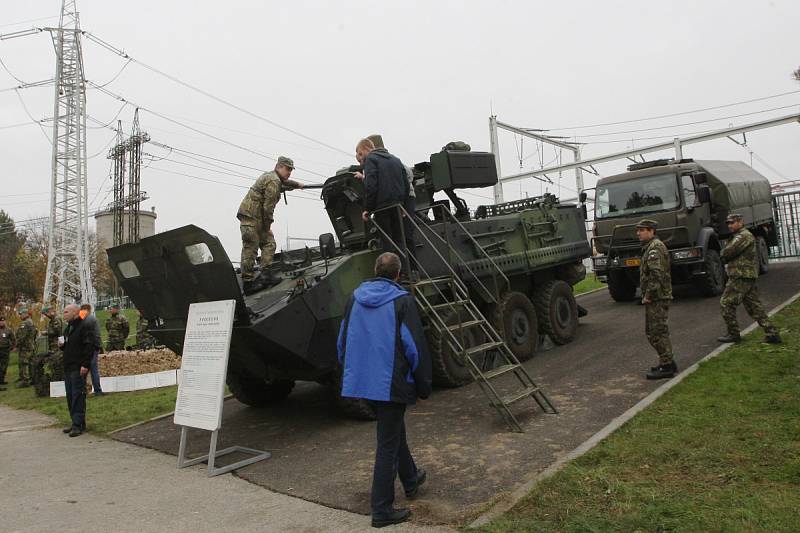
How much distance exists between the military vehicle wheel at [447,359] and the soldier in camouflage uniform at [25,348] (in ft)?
32.4

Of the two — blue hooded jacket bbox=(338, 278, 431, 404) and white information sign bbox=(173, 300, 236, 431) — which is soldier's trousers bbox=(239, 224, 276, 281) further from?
blue hooded jacket bbox=(338, 278, 431, 404)

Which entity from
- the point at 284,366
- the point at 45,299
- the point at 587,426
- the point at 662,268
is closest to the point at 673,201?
the point at 662,268

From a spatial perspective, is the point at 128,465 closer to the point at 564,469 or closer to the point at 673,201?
the point at 564,469

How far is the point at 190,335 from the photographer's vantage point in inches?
223

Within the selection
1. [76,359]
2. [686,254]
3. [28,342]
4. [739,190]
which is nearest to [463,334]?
[76,359]

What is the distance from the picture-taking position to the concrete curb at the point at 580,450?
12.0 ft

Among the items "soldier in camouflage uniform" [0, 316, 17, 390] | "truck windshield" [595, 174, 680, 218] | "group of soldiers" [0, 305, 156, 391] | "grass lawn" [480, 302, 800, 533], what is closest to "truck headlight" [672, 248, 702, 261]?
"truck windshield" [595, 174, 680, 218]

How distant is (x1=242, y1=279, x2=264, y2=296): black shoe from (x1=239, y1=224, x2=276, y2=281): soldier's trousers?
0.16 ft

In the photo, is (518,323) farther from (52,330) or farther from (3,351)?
(3,351)

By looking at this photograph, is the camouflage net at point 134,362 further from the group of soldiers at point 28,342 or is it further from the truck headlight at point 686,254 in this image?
the truck headlight at point 686,254

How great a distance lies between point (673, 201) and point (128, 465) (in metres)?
10.1

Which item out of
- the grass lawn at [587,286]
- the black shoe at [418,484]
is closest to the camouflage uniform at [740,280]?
the black shoe at [418,484]

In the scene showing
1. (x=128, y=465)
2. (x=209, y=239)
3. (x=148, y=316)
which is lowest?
(x=128, y=465)

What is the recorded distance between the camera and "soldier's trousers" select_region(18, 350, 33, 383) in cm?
1318
